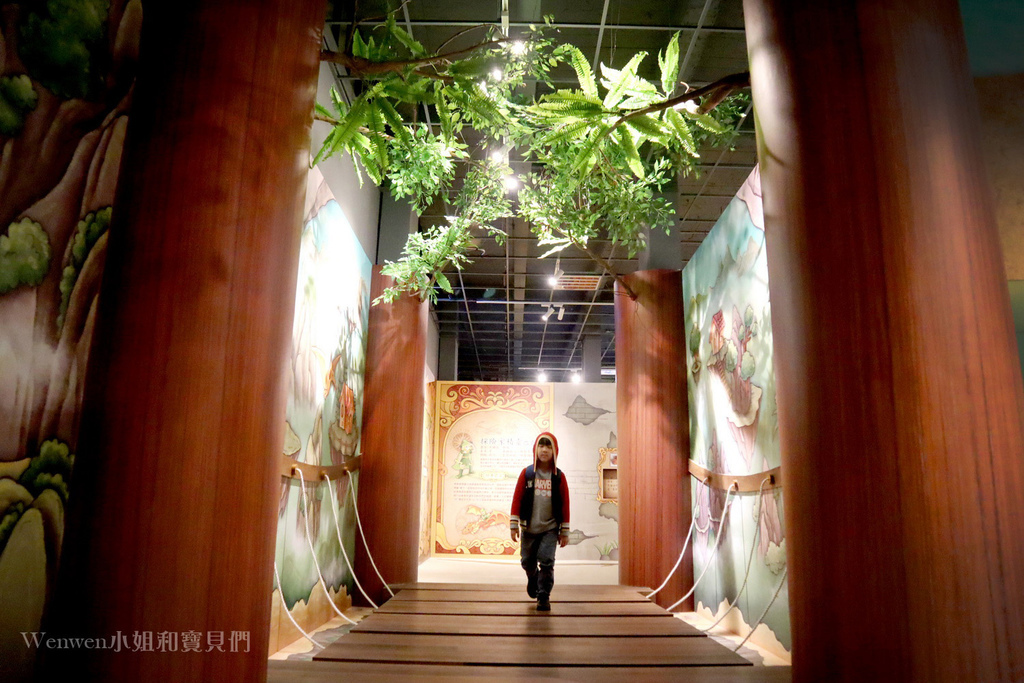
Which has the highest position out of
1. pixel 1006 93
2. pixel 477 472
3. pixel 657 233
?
pixel 657 233

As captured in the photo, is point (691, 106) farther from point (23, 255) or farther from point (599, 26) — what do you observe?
point (599, 26)

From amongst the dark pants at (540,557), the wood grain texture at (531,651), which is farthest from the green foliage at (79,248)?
the dark pants at (540,557)

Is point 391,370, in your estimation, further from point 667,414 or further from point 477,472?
point 477,472

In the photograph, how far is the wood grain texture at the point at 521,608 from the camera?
3.94 meters

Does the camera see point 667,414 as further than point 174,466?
Yes

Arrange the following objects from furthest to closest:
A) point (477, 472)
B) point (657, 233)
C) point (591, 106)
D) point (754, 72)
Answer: point (477, 472), point (657, 233), point (591, 106), point (754, 72)

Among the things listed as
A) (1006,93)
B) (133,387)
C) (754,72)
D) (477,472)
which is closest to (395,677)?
(133,387)

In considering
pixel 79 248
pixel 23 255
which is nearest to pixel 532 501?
pixel 79 248

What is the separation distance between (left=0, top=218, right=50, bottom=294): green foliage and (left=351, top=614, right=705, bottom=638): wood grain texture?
2386mm

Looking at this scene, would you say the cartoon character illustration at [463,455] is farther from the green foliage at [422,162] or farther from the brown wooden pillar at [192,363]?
the brown wooden pillar at [192,363]

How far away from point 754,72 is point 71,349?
2.03 m

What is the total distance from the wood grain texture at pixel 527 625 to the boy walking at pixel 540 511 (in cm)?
78

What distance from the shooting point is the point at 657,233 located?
678 cm

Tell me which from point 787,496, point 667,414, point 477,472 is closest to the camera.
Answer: point 787,496
